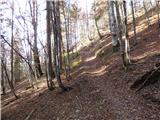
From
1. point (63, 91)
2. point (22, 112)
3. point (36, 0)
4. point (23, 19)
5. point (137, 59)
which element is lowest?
point (22, 112)

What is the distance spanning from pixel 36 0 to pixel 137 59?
44.0 ft

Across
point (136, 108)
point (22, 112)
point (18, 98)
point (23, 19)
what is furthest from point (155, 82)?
point (23, 19)

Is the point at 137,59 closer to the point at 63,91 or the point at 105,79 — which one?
the point at 105,79

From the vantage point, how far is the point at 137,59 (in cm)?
1725

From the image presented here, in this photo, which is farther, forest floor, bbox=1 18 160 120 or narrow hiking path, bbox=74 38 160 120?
forest floor, bbox=1 18 160 120

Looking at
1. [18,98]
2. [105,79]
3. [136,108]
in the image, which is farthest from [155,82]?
[18,98]

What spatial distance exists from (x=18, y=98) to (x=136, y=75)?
11.1 metres

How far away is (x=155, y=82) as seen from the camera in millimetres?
11562

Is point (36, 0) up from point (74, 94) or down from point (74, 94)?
up

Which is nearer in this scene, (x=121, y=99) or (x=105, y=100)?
(x=121, y=99)

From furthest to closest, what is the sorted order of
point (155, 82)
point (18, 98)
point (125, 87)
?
1. point (18, 98)
2. point (125, 87)
3. point (155, 82)

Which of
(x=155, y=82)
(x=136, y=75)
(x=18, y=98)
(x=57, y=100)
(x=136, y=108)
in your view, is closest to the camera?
(x=136, y=108)

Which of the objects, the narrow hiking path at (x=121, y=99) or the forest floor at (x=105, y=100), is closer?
the narrow hiking path at (x=121, y=99)

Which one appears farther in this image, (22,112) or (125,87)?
(22,112)
